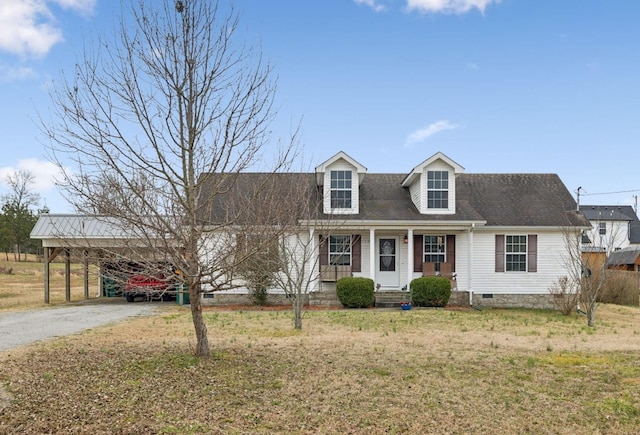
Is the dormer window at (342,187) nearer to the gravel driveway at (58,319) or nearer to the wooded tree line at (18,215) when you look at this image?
the gravel driveway at (58,319)

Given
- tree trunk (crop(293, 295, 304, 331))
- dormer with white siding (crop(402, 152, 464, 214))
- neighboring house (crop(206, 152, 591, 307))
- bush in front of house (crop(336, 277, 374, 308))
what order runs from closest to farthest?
tree trunk (crop(293, 295, 304, 331)) < bush in front of house (crop(336, 277, 374, 308)) < neighboring house (crop(206, 152, 591, 307)) < dormer with white siding (crop(402, 152, 464, 214))

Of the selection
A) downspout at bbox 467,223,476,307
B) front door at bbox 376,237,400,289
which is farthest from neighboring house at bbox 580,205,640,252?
front door at bbox 376,237,400,289

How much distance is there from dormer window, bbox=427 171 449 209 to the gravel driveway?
10.9m

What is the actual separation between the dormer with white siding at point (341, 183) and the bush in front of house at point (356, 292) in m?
2.64

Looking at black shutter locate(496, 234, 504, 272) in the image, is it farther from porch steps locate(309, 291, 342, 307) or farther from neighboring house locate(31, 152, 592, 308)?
porch steps locate(309, 291, 342, 307)

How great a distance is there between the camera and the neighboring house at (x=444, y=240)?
18172 millimetres

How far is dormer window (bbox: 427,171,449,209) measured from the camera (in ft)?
60.4

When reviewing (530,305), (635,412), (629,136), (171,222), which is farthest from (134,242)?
(629,136)

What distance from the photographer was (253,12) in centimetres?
703

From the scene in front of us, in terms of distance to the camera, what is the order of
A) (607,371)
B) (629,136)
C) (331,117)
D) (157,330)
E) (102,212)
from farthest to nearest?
(629,136) < (157,330) < (331,117) < (607,371) < (102,212)

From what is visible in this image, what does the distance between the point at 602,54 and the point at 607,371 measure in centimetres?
1084

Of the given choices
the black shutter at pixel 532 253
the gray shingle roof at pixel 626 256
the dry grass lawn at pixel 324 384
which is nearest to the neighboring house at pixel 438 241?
the black shutter at pixel 532 253

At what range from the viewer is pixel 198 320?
7316 millimetres

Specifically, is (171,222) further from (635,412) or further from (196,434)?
(635,412)
